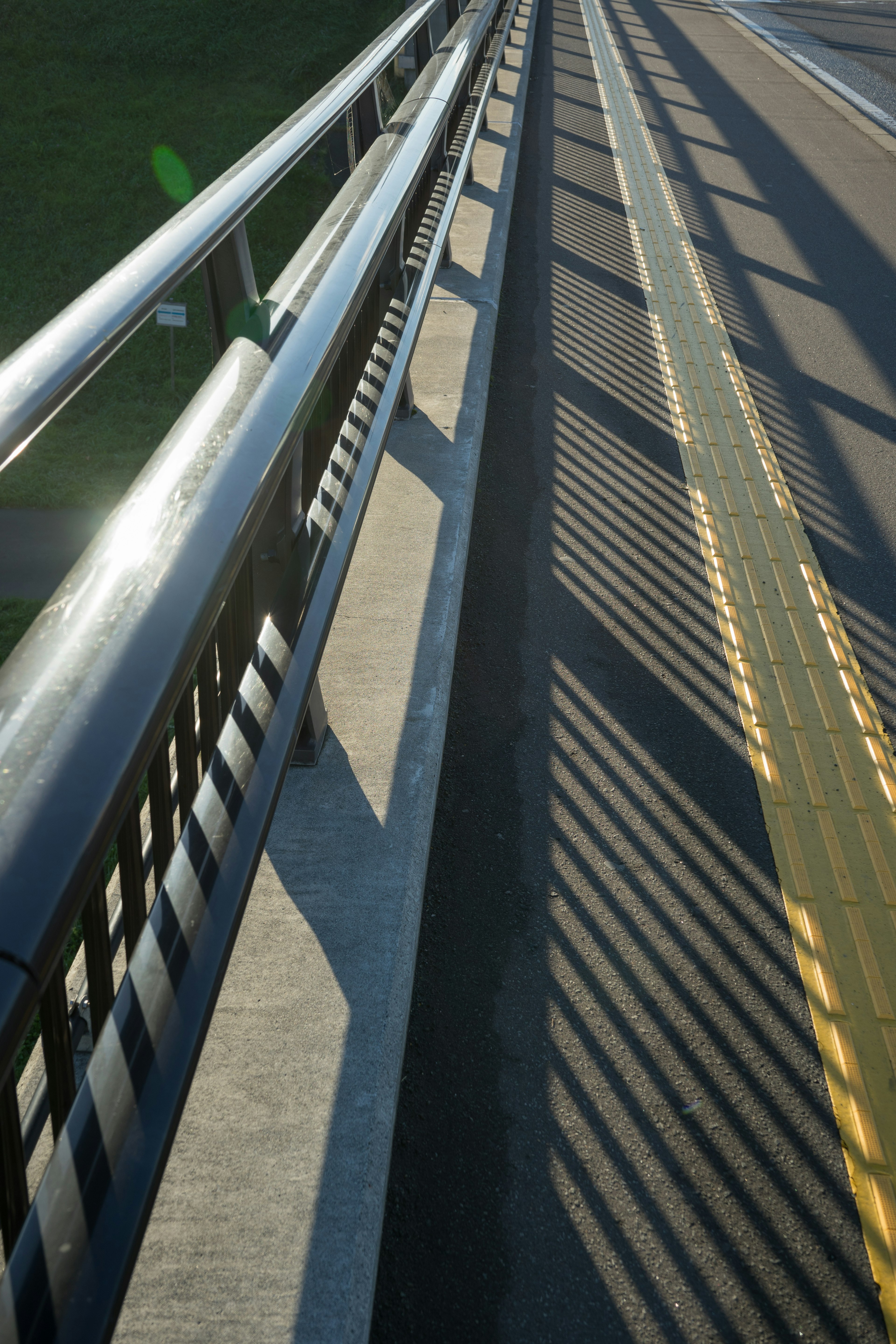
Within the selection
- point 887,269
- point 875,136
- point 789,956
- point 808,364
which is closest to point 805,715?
point 789,956

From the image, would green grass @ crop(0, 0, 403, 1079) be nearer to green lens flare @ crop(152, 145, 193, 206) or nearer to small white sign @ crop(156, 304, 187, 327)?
green lens flare @ crop(152, 145, 193, 206)

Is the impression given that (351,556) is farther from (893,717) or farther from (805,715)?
(893,717)

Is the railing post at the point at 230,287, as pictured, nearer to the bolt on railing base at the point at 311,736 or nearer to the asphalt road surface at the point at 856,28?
the bolt on railing base at the point at 311,736

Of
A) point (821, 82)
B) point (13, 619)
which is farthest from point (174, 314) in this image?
point (13, 619)

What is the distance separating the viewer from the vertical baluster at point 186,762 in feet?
4.57

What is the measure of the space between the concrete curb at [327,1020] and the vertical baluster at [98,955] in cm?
54

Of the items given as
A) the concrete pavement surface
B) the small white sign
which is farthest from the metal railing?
the concrete pavement surface

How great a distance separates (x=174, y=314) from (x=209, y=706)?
6.09 metres

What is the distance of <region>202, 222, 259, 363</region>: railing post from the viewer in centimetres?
186

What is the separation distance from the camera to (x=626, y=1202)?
71.3 inches

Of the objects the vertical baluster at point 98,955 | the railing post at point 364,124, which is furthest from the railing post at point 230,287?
the railing post at point 364,124

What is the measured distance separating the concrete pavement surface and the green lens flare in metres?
34.8

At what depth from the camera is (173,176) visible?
35656 millimetres

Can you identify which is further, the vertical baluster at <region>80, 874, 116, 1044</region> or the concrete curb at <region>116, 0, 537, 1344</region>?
the concrete curb at <region>116, 0, 537, 1344</region>
